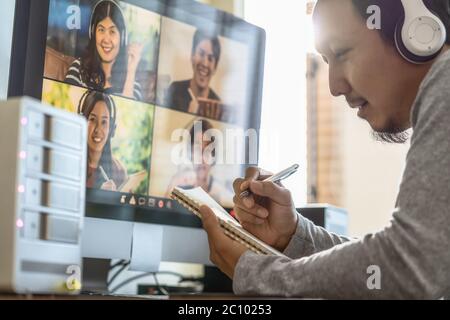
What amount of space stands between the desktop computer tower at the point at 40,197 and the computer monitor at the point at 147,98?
332mm

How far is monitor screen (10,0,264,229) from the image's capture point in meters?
1.09

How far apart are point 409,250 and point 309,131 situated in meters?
2.95

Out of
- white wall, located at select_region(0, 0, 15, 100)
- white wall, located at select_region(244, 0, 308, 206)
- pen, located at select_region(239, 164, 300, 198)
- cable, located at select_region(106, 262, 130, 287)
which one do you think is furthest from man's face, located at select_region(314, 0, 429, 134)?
white wall, located at select_region(244, 0, 308, 206)

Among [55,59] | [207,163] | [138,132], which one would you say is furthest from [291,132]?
[55,59]

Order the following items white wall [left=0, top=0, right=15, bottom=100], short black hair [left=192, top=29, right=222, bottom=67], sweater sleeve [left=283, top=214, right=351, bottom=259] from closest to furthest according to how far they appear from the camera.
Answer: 1. sweater sleeve [left=283, top=214, right=351, bottom=259]
2. white wall [left=0, top=0, right=15, bottom=100]
3. short black hair [left=192, top=29, right=222, bottom=67]

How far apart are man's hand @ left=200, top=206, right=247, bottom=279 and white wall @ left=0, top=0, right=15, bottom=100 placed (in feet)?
1.63

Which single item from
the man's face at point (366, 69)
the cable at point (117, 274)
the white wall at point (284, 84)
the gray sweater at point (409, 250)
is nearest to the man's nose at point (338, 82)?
the man's face at point (366, 69)

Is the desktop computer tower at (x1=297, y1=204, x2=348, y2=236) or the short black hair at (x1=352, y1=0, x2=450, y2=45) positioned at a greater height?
the short black hair at (x1=352, y1=0, x2=450, y2=45)

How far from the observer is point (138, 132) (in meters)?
1.20

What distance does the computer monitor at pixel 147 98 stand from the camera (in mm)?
1078

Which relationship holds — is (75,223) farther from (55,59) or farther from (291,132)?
(291,132)
